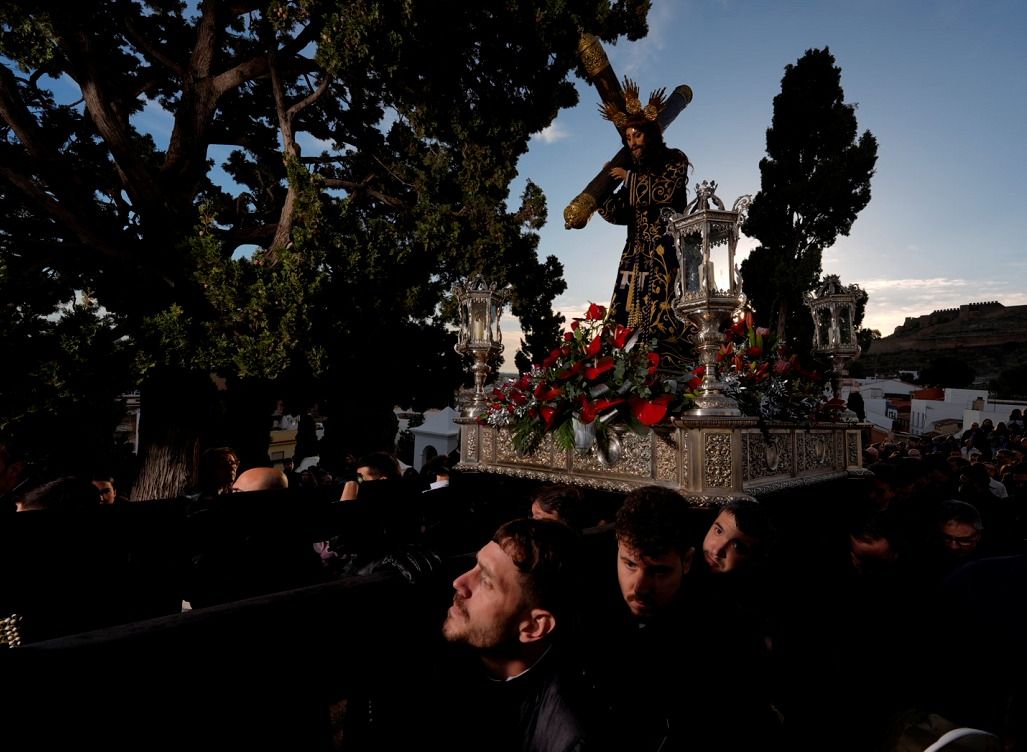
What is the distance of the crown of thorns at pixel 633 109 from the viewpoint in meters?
7.45

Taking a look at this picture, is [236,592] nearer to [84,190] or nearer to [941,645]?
[941,645]

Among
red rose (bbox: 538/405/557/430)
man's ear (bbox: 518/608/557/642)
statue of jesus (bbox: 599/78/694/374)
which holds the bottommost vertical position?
man's ear (bbox: 518/608/557/642)

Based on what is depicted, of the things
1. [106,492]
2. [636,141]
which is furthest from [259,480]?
[636,141]

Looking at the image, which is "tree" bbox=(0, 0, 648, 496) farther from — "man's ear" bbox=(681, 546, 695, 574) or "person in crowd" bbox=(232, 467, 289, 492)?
"man's ear" bbox=(681, 546, 695, 574)

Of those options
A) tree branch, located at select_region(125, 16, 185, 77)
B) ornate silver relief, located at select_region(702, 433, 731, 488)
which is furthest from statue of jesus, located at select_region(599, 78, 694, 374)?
tree branch, located at select_region(125, 16, 185, 77)

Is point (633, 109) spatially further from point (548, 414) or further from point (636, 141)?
point (548, 414)

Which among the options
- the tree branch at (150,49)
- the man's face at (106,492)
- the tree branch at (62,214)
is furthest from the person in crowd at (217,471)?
the tree branch at (150,49)

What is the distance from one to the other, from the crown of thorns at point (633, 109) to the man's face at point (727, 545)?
20.7 ft

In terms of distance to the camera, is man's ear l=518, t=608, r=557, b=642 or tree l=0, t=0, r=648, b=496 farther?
tree l=0, t=0, r=648, b=496

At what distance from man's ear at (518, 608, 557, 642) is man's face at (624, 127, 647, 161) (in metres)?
7.20

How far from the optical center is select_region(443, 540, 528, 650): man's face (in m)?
1.82

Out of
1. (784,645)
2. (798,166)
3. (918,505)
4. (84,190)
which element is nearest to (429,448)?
(84,190)

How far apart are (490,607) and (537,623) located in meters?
0.18

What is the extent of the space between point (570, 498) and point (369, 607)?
1.64 metres
